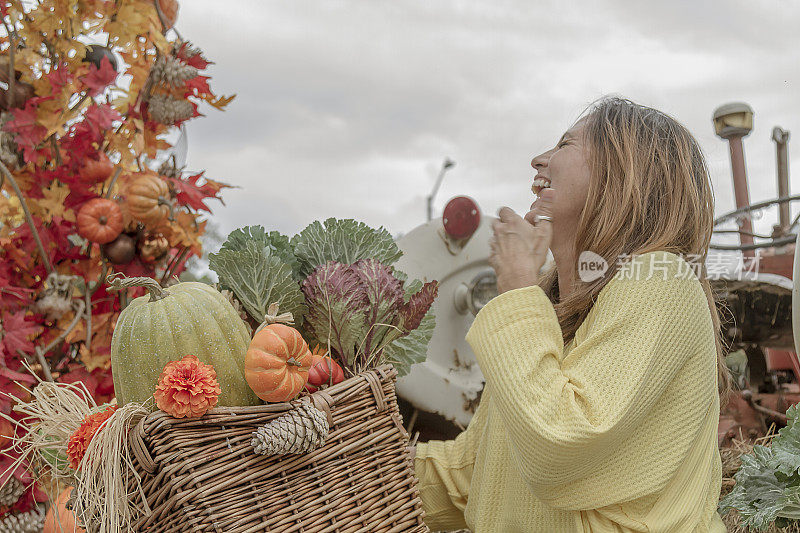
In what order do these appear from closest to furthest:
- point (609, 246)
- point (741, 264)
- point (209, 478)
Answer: point (209, 478) → point (609, 246) → point (741, 264)

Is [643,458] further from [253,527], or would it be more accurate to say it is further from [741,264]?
[741,264]

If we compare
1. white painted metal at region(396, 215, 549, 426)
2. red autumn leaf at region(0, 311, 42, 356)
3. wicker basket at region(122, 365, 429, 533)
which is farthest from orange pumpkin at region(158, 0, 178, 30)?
wicker basket at region(122, 365, 429, 533)

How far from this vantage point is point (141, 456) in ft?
4.16

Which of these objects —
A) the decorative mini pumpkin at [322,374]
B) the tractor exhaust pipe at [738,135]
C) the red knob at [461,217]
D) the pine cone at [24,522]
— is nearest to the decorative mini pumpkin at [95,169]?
the pine cone at [24,522]

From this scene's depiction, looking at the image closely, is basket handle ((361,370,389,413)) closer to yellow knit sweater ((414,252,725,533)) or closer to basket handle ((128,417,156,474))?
yellow knit sweater ((414,252,725,533))

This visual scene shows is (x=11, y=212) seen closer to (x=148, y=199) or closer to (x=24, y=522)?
(x=148, y=199)

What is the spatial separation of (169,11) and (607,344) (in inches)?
86.0

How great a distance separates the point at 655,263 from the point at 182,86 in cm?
187

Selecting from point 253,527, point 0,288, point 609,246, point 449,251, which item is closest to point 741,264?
point 449,251

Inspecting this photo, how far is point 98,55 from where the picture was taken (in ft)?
8.50

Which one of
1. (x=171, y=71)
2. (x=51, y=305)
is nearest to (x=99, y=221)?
(x=51, y=305)

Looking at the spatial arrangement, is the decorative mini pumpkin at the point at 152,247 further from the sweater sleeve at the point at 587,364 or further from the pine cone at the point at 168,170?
the sweater sleeve at the point at 587,364

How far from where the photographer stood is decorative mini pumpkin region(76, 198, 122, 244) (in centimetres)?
240

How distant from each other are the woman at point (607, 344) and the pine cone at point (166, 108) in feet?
4.96
